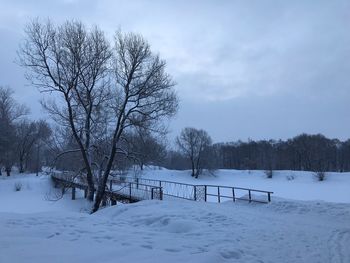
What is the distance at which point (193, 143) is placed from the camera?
9375 cm

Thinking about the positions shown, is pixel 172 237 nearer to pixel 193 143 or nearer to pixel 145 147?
pixel 145 147

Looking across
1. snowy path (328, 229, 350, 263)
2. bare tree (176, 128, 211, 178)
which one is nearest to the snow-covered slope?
bare tree (176, 128, 211, 178)

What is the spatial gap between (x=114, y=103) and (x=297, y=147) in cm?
8038

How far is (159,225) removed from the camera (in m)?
12.2

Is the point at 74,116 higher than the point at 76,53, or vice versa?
the point at 76,53

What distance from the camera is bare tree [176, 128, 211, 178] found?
9187 cm

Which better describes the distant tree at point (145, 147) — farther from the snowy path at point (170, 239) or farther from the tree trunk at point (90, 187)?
the snowy path at point (170, 239)

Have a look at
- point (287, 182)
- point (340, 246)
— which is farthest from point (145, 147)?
point (287, 182)

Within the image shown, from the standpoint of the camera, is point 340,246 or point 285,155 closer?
point 340,246

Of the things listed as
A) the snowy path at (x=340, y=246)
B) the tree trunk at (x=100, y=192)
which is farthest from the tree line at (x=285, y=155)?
the snowy path at (x=340, y=246)

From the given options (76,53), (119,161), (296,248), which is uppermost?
(76,53)

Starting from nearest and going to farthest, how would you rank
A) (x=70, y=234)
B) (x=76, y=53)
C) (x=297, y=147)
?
1. (x=70, y=234)
2. (x=76, y=53)
3. (x=297, y=147)

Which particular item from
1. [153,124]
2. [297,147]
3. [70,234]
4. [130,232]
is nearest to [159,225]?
[130,232]

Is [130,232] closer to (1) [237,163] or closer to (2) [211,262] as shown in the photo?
(2) [211,262]
